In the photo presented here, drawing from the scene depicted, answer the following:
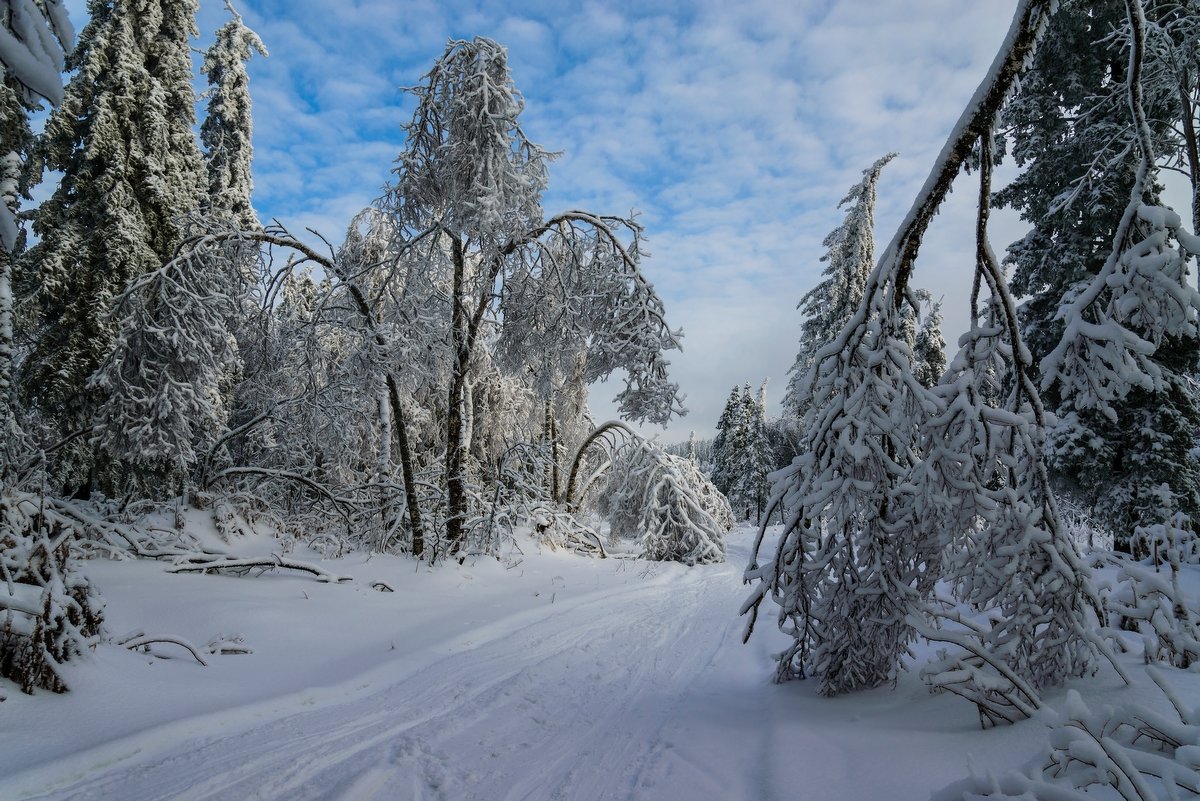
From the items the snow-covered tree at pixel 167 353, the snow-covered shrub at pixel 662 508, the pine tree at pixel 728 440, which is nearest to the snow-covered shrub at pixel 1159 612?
the snow-covered tree at pixel 167 353

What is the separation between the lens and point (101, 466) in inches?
425

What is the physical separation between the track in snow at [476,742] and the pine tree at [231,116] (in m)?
16.5

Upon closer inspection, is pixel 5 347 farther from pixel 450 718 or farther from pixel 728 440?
pixel 728 440

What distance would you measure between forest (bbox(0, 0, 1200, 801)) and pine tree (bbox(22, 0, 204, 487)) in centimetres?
8

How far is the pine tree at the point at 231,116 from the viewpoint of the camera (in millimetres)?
16516

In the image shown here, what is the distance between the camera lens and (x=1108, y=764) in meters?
1.56

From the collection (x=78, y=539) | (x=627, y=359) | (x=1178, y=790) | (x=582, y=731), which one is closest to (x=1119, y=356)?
(x=1178, y=790)

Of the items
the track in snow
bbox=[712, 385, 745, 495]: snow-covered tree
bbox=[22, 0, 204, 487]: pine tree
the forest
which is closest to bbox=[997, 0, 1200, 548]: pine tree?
the forest

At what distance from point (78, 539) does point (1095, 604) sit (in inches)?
377

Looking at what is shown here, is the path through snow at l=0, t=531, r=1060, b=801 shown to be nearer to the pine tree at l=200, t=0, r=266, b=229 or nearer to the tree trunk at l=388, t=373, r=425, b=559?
the tree trunk at l=388, t=373, r=425, b=559

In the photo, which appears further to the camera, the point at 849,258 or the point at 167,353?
the point at 849,258

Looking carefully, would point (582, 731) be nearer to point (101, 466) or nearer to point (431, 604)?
point (431, 604)

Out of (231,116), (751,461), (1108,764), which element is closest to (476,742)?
(1108,764)

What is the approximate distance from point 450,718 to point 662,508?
29.7 feet
